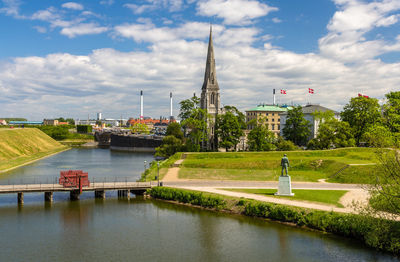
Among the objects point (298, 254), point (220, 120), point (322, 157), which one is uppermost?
point (220, 120)

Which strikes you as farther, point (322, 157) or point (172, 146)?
point (172, 146)

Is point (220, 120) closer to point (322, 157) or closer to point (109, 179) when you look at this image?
point (322, 157)

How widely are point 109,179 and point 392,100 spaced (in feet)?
210

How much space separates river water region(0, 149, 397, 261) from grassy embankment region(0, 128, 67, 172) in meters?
49.0

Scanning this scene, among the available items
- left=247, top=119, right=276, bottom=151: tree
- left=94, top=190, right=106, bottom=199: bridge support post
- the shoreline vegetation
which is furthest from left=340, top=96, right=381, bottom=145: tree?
left=94, top=190, right=106, bottom=199: bridge support post

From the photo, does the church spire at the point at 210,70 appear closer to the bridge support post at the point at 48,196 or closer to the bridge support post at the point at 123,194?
the bridge support post at the point at 123,194

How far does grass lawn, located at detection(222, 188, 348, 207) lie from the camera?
143ft

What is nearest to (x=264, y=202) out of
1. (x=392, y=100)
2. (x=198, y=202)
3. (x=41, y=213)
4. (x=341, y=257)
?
(x=198, y=202)

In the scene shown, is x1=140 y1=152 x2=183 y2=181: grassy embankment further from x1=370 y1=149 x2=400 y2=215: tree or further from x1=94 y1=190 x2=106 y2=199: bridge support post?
x1=370 y1=149 x2=400 y2=215: tree

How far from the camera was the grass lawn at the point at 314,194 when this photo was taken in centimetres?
4359

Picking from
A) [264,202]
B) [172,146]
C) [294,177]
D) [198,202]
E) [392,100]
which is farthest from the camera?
[172,146]

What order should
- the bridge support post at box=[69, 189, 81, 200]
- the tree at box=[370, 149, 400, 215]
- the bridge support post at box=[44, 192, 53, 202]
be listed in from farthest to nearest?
1. the bridge support post at box=[69, 189, 81, 200]
2. the bridge support post at box=[44, 192, 53, 202]
3. the tree at box=[370, 149, 400, 215]

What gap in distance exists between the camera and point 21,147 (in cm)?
12212

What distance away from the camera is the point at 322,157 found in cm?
7250
